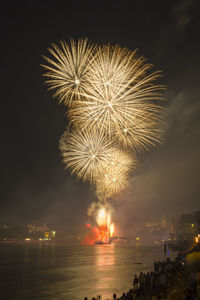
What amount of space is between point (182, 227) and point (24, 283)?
423 feet

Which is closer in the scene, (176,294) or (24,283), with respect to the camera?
(176,294)

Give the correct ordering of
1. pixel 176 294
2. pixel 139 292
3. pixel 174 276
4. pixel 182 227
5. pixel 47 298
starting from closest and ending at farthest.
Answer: pixel 176 294, pixel 139 292, pixel 174 276, pixel 47 298, pixel 182 227

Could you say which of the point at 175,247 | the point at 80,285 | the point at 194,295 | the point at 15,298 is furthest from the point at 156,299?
the point at 175,247

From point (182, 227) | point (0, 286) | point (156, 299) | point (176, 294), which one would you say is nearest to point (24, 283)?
point (0, 286)

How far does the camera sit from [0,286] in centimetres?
4316

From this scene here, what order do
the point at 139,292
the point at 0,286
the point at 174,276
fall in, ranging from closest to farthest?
the point at 139,292 → the point at 174,276 → the point at 0,286

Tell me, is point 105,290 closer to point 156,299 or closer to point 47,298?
Result: point 47,298

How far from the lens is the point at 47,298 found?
107ft

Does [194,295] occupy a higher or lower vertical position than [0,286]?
higher

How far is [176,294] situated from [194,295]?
1.48 m

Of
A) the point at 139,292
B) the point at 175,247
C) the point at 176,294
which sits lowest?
the point at 175,247

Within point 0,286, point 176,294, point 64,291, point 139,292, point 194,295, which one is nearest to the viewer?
point 194,295

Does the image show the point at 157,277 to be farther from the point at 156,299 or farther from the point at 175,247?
the point at 175,247

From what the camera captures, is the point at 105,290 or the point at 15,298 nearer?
the point at 15,298
